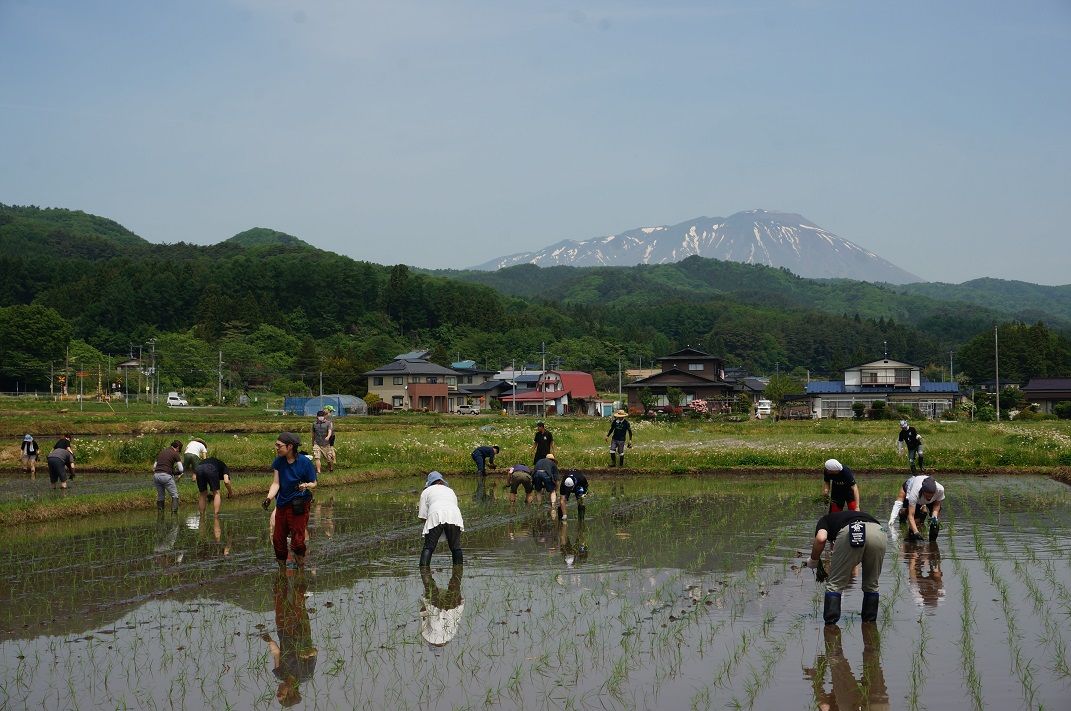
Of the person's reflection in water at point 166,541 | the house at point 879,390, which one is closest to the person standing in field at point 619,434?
the person's reflection in water at point 166,541

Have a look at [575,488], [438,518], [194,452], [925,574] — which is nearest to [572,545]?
[575,488]

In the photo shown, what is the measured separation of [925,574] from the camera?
11461 millimetres

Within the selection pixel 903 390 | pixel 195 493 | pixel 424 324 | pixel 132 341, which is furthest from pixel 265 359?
pixel 195 493

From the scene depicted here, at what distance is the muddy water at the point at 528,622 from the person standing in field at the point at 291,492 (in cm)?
52

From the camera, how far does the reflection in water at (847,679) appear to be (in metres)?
7.06

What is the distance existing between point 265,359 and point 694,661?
94.9m

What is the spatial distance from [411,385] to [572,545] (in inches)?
2620

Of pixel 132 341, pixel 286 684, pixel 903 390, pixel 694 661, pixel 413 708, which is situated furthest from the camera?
pixel 132 341

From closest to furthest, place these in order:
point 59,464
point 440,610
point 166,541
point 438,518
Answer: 1. point 440,610
2. point 438,518
3. point 166,541
4. point 59,464

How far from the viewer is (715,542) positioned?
13.9 meters

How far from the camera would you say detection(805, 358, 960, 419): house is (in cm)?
7438

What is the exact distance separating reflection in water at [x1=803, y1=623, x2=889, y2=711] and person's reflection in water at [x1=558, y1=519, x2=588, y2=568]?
4.35 meters

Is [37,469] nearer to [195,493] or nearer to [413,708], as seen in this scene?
[195,493]

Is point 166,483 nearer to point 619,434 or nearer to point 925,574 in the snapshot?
point 619,434
